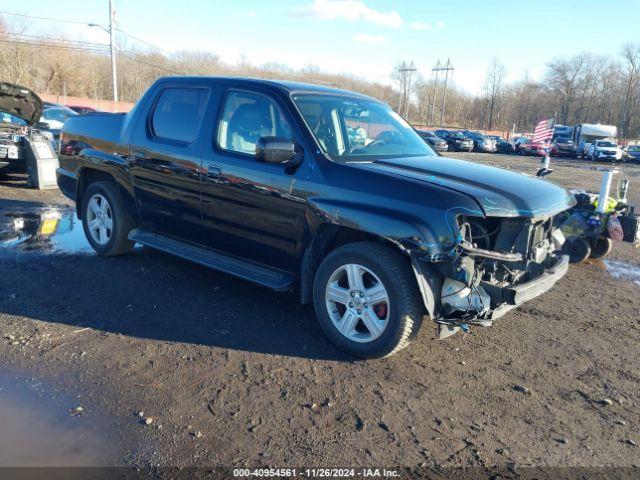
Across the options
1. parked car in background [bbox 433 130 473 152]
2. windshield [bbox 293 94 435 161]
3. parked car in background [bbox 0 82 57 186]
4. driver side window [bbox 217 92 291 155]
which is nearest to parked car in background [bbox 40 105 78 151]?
parked car in background [bbox 0 82 57 186]

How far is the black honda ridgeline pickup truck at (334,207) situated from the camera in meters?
3.53

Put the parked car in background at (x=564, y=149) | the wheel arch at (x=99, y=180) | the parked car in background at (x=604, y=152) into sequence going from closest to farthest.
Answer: the wheel arch at (x=99, y=180) < the parked car in background at (x=604, y=152) < the parked car in background at (x=564, y=149)

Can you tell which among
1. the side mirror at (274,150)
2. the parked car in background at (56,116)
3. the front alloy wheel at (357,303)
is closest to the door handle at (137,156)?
the side mirror at (274,150)

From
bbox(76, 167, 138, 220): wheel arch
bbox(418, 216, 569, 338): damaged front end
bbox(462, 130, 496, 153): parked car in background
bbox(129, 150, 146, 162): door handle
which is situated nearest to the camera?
bbox(418, 216, 569, 338): damaged front end

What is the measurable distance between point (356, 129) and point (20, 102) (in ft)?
27.2

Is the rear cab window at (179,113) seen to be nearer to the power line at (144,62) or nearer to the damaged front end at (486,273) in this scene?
the damaged front end at (486,273)

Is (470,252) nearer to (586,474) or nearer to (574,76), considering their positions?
(586,474)

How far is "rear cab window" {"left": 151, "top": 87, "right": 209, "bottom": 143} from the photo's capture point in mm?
4867

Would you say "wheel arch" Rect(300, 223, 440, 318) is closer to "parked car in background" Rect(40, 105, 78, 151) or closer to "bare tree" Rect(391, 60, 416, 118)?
"parked car in background" Rect(40, 105, 78, 151)

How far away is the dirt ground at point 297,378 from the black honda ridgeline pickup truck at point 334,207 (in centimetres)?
40

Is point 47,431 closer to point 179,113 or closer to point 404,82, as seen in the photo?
point 179,113

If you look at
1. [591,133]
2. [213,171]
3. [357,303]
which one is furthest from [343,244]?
[591,133]

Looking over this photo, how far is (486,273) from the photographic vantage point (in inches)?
147

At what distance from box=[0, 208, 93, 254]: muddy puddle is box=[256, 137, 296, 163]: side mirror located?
130 inches
